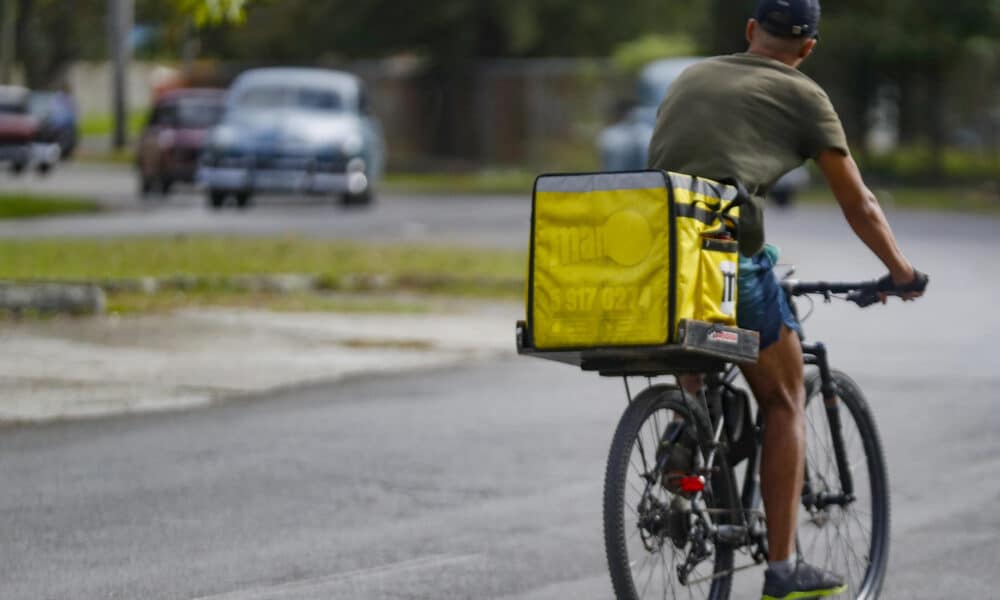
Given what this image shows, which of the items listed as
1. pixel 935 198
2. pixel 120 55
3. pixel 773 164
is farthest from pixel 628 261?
pixel 120 55

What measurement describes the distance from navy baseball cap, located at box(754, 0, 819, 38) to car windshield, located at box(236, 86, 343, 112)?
81.0 ft

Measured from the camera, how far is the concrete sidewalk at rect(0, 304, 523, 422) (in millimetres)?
11062

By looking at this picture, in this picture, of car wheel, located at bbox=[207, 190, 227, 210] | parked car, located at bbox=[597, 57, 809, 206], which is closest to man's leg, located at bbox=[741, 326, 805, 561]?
parked car, located at bbox=[597, 57, 809, 206]

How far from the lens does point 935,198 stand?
3375cm

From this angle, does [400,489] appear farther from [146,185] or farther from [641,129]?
[146,185]

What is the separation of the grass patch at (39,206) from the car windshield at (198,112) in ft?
14.9

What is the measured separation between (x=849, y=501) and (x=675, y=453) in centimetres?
88

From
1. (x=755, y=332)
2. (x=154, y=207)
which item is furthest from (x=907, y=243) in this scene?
(x=755, y=332)

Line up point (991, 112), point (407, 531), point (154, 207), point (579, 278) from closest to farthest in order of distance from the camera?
point (579, 278) < point (407, 531) < point (154, 207) < point (991, 112)

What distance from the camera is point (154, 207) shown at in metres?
30.3

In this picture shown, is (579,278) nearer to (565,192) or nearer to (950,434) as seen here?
(565,192)

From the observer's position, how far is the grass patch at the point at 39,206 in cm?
2714

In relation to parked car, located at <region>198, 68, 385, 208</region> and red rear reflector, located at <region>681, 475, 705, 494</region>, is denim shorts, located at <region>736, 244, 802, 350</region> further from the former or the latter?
parked car, located at <region>198, 68, 385, 208</region>

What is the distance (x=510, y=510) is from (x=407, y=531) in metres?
0.59
